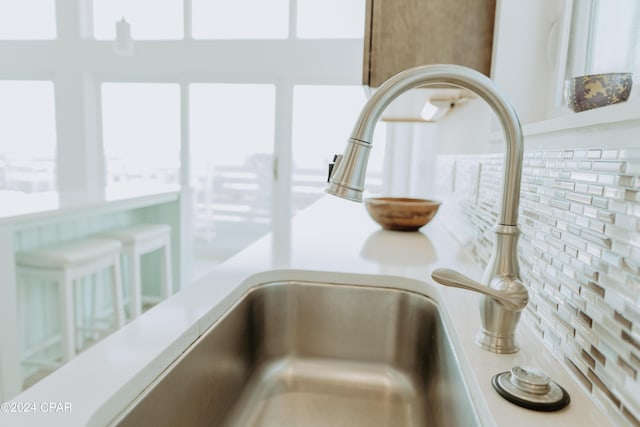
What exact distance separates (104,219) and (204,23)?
2.69 meters

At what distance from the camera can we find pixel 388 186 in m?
4.52

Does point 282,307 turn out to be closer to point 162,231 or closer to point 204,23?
point 162,231

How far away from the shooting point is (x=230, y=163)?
4.91m

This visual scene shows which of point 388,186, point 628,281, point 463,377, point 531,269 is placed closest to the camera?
point 628,281

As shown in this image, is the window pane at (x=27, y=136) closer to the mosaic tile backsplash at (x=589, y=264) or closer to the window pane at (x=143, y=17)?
the window pane at (x=143, y=17)

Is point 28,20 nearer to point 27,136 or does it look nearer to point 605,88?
point 27,136

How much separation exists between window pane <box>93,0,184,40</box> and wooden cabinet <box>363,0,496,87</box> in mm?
4027

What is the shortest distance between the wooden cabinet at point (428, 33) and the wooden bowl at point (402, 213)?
18.3 inches

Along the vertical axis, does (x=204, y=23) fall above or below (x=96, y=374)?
above

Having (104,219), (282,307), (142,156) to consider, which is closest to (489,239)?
(282,307)

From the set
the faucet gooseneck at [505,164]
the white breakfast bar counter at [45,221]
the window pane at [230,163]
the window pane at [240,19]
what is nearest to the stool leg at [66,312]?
the white breakfast bar counter at [45,221]

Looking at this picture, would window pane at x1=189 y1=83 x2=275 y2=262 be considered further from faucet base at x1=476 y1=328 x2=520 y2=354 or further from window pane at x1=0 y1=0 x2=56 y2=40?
faucet base at x1=476 y1=328 x2=520 y2=354

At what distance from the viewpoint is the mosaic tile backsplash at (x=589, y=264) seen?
0.41 m

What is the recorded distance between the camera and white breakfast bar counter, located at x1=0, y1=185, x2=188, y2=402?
179 cm
